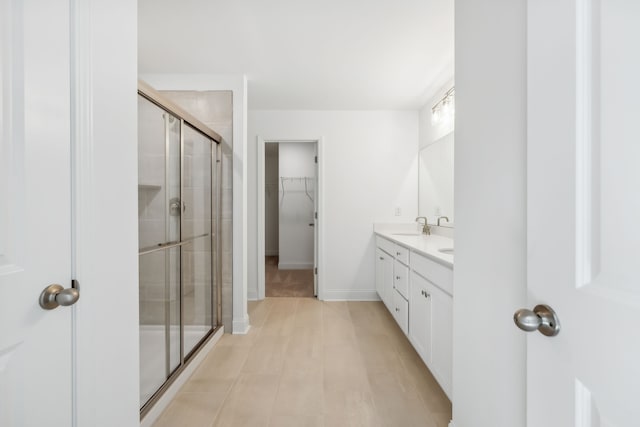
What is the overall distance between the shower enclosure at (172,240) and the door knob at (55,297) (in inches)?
39.2

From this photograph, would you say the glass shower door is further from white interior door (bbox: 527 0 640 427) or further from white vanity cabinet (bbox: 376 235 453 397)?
white interior door (bbox: 527 0 640 427)

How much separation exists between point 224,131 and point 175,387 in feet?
6.68

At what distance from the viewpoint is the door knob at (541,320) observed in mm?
567

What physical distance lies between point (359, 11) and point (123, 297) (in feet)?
6.57

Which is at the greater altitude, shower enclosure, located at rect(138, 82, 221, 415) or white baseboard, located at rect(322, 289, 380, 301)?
shower enclosure, located at rect(138, 82, 221, 415)

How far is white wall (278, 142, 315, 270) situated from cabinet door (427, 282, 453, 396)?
4080 millimetres

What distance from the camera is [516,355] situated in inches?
37.2

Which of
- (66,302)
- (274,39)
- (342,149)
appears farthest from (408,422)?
(342,149)

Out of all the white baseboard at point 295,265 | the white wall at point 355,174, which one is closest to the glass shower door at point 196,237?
the white wall at point 355,174

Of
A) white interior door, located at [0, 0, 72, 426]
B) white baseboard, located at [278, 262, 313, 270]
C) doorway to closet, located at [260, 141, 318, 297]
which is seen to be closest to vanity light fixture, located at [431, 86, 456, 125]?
white interior door, located at [0, 0, 72, 426]

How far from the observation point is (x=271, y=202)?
6.88 m

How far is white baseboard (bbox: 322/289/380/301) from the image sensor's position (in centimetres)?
377

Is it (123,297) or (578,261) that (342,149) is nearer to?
(123,297)

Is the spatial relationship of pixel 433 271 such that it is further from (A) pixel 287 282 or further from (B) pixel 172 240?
(A) pixel 287 282
